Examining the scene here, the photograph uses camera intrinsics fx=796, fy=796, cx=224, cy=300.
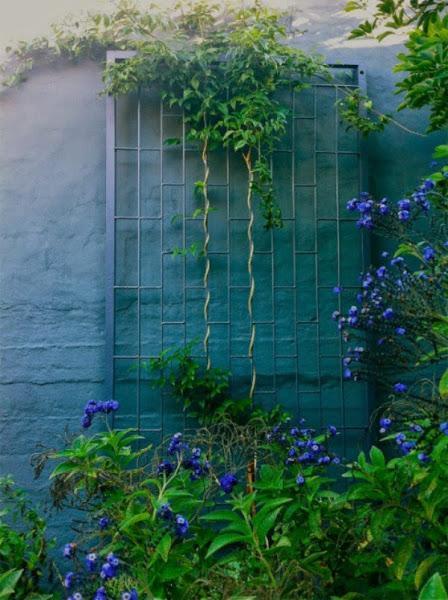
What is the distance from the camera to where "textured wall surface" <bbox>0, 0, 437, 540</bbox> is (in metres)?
4.02

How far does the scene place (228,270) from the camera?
4.10 metres

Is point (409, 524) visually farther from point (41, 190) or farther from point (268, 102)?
point (41, 190)

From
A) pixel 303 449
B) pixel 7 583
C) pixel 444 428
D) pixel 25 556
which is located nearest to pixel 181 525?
pixel 7 583

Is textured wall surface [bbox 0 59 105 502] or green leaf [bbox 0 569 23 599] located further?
textured wall surface [bbox 0 59 105 502]

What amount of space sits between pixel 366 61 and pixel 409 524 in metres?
2.79

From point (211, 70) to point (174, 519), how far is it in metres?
2.57

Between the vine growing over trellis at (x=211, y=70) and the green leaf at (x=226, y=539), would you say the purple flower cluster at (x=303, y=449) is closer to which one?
the green leaf at (x=226, y=539)

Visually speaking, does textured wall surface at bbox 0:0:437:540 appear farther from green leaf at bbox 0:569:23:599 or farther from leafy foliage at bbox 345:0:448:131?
green leaf at bbox 0:569:23:599

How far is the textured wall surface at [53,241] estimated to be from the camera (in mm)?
4023

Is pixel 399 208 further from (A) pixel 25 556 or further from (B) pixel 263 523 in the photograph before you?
(A) pixel 25 556

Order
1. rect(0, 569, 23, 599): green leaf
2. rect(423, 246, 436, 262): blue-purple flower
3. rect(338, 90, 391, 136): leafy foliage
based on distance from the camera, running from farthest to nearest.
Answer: rect(338, 90, 391, 136): leafy foliage
rect(423, 246, 436, 262): blue-purple flower
rect(0, 569, 23, 599): green leaf

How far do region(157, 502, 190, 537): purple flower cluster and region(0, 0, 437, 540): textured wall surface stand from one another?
72.6 inches

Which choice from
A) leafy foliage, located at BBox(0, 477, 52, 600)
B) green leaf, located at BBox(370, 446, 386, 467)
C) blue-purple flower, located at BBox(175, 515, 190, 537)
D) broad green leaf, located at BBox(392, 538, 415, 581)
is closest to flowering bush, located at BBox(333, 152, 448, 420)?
green leaf, located at BBox(370, 446, 386, 467)

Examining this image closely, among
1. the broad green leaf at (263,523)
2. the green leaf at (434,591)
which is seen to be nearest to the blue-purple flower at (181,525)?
the broad green leaf at (263,523)
